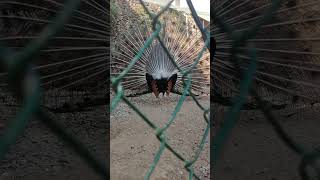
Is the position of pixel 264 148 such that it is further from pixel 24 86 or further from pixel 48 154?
pixel 24 86

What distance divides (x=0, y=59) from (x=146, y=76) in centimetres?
265

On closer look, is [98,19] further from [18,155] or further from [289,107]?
[289,107]

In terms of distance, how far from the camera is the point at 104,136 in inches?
82.5

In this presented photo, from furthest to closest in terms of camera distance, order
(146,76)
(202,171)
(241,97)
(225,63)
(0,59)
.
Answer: (146,76) → (225,63) → (202,171) → (241,97) → (0,59)

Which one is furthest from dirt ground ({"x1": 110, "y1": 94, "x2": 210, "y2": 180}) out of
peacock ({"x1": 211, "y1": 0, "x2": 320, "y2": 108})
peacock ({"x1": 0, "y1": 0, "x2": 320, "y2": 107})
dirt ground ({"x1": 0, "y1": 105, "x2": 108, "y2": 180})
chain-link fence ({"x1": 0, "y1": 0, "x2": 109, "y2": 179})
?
chain-link fence ({"x1": 0, "y1": 0, "x2": 109, "y2": 179})

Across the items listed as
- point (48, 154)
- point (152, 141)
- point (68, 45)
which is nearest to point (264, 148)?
point (152, 141)

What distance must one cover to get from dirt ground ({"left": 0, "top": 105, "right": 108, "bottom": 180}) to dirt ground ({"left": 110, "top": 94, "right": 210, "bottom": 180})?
0.10m

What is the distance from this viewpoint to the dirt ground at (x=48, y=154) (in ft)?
5.21

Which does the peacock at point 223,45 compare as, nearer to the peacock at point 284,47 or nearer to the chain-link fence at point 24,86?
the peacock at point 284,47

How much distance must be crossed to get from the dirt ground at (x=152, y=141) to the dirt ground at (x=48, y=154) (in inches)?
3.9

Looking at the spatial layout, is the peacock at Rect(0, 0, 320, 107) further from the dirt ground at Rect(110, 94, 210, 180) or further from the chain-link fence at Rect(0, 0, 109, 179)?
the chain-link fence at Rect(0, 0, 109, 179)

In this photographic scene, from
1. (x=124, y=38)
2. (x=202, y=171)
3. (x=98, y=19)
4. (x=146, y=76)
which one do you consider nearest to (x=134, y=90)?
(x=146, y=76)

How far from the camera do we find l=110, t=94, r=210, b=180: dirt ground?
5.38ft

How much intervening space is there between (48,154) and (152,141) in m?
0.54
